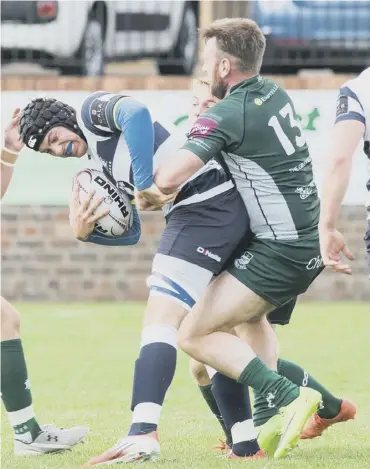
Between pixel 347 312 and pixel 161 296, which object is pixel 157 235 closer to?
pixel 347 312

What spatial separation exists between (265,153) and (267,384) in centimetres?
105

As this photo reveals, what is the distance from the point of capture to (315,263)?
6223mm

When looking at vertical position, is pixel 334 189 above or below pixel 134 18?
above

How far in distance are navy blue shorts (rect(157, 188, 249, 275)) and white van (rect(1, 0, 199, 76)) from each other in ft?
27.3

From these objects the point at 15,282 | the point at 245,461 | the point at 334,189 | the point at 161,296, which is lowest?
the point at 15,282

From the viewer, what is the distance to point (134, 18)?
573 inches

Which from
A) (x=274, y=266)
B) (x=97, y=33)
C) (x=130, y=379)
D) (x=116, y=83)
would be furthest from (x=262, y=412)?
(x=97, y=33)

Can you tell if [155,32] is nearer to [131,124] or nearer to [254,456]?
[131,124]

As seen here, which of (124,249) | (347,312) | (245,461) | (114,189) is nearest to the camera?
(245,461)

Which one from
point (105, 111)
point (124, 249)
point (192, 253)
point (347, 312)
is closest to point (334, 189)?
point (192, 253)

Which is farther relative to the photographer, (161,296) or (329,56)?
(329,56)

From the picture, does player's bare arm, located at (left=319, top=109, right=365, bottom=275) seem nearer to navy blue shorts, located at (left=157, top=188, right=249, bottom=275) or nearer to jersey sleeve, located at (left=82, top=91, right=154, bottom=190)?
navy blue shorts, located at (left=157, top=188, right=249, bottom=275)

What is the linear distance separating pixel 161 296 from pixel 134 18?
29.5ft

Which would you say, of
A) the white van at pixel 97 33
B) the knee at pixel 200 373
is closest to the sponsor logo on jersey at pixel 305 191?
the knee at pixel 200 373
